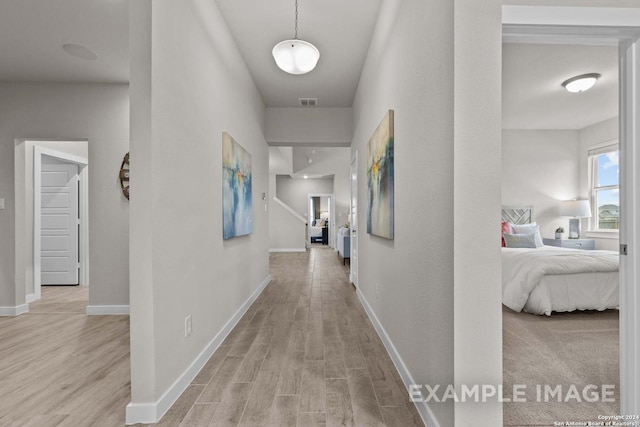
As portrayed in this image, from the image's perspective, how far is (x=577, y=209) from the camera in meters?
5.91

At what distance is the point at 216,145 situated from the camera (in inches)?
107

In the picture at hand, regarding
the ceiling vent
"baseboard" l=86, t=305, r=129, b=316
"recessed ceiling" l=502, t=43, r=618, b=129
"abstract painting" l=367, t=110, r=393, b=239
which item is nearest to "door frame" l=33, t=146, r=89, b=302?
"baseboard" l=86, t=305, r=129, b=316

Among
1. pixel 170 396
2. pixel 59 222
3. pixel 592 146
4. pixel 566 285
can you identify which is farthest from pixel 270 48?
pixel 592 146

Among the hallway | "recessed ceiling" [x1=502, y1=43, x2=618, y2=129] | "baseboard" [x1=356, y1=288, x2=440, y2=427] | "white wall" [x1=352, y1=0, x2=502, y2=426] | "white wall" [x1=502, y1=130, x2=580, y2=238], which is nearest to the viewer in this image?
"white wall" [x1=352, y1=0, x2=502, y2=426]

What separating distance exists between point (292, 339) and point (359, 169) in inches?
95.4

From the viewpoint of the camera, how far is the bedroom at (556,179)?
7.01ft

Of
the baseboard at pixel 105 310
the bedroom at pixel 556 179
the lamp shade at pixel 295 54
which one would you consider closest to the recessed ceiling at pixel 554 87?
the bedroom at pixel 556 179

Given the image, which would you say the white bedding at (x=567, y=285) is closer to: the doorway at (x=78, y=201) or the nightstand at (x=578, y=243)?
the nightstand at (x=578, y=243)

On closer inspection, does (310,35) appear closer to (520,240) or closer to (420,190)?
(420,190)

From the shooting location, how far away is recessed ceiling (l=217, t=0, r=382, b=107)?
270 centimetres

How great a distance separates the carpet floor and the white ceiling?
116 inches

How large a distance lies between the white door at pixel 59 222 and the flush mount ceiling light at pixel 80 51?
253cm

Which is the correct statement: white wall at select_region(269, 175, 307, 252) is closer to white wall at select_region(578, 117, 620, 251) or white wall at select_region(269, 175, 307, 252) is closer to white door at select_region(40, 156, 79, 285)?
white door at select_region(40, 156, 79, 285)

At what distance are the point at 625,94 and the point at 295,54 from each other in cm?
220
